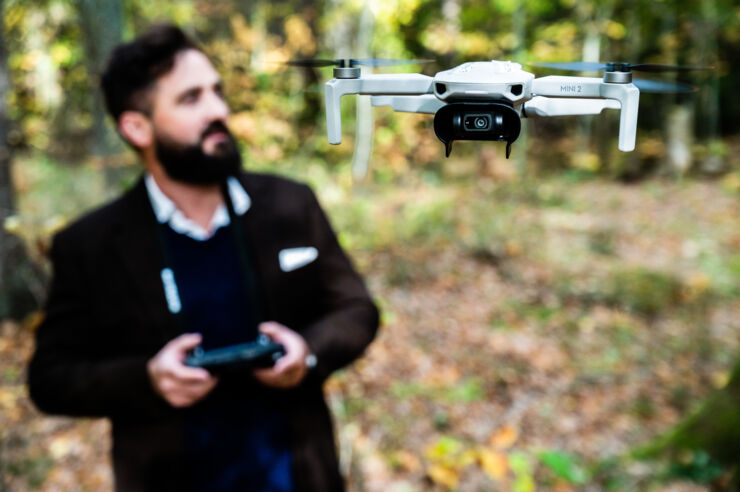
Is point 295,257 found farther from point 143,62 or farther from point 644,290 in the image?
point 644,290

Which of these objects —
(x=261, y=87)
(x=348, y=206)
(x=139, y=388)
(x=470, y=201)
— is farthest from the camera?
(x=261, y=87)

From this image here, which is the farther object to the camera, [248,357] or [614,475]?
[614,475]

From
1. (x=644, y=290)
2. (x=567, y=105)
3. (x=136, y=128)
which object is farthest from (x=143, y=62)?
(x=644, y=290)

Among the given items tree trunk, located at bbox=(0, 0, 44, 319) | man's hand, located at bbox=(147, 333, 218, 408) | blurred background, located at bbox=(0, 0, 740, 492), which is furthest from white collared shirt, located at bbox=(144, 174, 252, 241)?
tree trunk, located at bbox=(0, 0, 44, 319)

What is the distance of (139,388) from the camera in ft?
Result: 7.04

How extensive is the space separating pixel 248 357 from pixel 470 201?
9.15 metres

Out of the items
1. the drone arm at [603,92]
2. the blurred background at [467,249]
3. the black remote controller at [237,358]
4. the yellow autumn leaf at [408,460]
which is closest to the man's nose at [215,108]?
the black remote controller at [237,358]

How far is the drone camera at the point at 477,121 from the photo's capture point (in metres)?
0.57

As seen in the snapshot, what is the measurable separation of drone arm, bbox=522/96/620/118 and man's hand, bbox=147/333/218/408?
1.64 metres

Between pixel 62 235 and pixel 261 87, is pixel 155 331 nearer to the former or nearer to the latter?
pixel 62 235

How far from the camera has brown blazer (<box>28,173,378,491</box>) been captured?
2240mm

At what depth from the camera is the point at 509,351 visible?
19.8 ft

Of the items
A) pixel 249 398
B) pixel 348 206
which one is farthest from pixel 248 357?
pixel 348 206

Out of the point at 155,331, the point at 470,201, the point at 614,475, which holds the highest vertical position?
the point at 155,331
